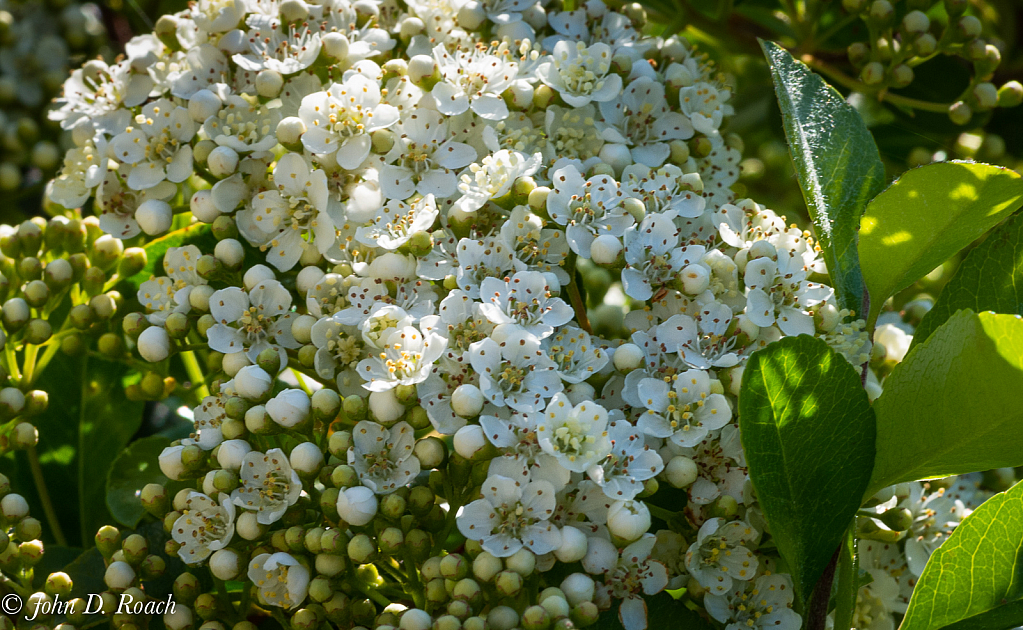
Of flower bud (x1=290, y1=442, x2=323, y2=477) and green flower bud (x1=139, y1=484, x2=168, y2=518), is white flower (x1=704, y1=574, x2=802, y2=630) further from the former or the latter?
green flower bud (x1=139, y1=484, x2=168, y2=518)

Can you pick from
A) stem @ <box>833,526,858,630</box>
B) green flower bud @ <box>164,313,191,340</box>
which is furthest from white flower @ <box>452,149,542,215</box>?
stem @ <box>833,526,858,630</box>

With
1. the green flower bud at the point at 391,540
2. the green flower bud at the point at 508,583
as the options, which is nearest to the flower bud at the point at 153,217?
the green flower bud at the point at 391,540

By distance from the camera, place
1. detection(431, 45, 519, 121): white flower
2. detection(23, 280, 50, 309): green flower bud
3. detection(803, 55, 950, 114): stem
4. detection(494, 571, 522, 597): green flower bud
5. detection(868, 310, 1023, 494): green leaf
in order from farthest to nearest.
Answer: detection(803, 55, 950, 114): stem < detection(23, 280, 50, 309): green flower bud < detection(431, 45, 519, 121): white flower < detection(494, 571, 522, 597): green flower bud < detection(868, 310, 1023, 494): green leaf

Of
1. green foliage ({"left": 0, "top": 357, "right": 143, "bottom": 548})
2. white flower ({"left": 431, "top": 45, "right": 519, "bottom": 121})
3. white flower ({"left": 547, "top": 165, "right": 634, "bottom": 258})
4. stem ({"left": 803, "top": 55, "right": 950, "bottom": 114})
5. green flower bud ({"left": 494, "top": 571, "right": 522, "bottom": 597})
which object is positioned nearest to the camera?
green flower bud ({"left": 494, "top": 571, "right": 522, "bottom": 597})

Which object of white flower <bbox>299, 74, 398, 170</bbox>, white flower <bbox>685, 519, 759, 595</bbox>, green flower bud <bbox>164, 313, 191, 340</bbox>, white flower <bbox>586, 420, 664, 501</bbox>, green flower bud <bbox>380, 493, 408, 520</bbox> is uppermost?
white flower <bbox>299, 74, 398, 170</bbox>

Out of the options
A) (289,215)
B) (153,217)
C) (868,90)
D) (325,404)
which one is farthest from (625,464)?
(868,90)

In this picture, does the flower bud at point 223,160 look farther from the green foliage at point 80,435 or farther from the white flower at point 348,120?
the green foliage at point 80,435

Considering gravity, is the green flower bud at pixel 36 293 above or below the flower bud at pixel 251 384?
below
